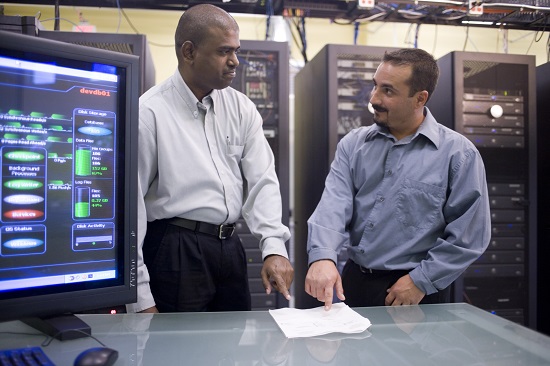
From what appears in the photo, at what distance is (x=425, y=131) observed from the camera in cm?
145

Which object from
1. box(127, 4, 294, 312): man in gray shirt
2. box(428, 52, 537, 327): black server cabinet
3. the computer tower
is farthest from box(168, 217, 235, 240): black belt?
box(428, 52, 537, 327): black server cabinet

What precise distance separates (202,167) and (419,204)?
66cm

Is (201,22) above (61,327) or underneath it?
above

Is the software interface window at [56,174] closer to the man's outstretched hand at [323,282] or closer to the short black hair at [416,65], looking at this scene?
the man's outstretched hand at [323,282]

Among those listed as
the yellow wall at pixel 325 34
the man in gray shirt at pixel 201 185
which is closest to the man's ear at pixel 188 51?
the man in gray shirt at pixel 201 185

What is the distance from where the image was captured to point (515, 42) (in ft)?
12.6

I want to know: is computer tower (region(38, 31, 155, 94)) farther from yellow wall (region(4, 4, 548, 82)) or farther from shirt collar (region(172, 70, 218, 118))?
yellow wall (region(4, 4, 548, 82))

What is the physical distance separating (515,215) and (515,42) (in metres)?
2.09

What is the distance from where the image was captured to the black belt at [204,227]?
1276mm

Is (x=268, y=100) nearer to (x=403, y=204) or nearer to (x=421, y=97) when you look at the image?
(x=421, y=97)

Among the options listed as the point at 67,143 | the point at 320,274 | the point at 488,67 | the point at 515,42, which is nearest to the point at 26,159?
the point at 67,143

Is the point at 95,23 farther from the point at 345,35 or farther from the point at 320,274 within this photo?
the point at 320,274

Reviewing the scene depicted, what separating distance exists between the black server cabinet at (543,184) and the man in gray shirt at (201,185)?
1956 mm

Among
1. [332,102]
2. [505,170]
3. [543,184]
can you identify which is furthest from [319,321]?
[543,184]
